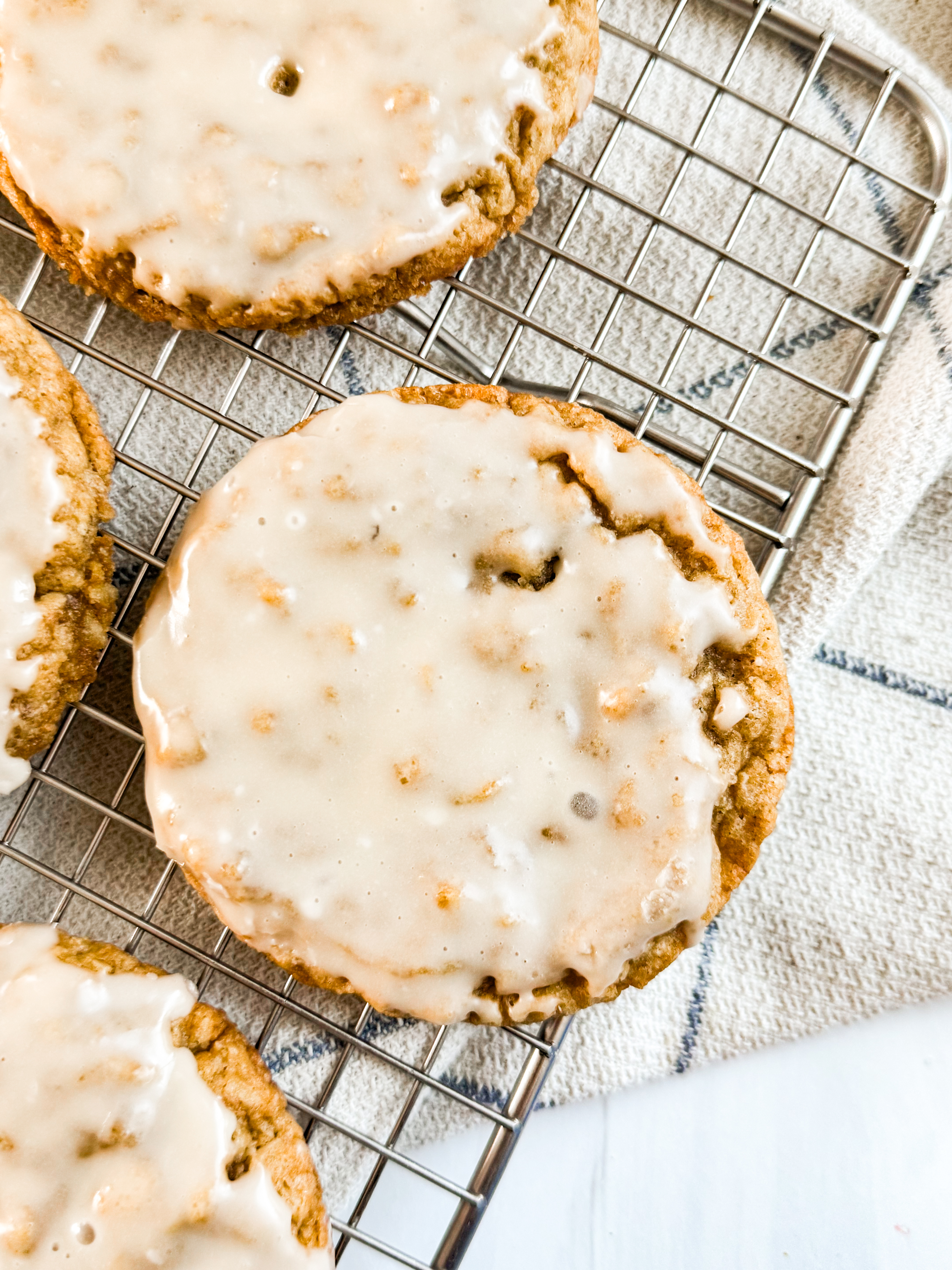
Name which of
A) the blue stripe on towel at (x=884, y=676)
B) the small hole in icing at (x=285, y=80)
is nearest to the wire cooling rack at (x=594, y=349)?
the blue stripe on towel at (x=884, y=676)

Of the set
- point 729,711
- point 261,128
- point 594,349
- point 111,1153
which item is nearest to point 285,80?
point 261,128

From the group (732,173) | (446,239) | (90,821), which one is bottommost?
(90,821)

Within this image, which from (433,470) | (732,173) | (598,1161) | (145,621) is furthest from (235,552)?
(598,1161)

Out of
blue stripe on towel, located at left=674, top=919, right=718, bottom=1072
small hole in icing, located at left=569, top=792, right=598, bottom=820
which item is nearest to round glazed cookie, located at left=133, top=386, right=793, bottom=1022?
small hole in icing, located at left=569, top=792, right=598, bottom=820

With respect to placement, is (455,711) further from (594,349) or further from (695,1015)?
(695,1015)

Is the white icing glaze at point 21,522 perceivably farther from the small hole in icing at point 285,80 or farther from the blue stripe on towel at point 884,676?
the blue stripe on towel at point 884,676

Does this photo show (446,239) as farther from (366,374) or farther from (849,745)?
(849,745)
